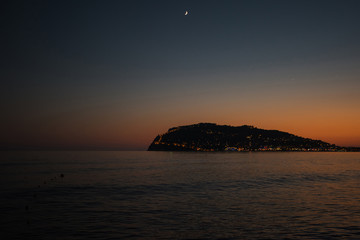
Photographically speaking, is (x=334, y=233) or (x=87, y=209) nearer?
(x=334, y=233)

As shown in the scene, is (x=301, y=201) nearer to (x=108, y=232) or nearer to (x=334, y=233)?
(x=334, y=233)

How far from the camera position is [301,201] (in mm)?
32469

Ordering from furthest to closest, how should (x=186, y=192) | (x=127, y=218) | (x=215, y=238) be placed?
1. (x=186, y=192)
2. (x=127, y=218)
3. (x=215, y=238)

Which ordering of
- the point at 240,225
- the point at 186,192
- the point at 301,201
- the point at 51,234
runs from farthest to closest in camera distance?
the point at 186,192 < the point at 301,201 < the point at 240,225 < the point at 51,234

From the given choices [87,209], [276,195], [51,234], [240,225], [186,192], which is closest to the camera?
[51,234]

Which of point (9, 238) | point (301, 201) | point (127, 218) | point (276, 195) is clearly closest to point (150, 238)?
point (127, 218)

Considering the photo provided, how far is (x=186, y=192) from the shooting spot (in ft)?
133

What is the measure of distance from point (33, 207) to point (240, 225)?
21.5 meters

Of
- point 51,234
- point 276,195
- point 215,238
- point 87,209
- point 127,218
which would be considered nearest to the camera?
point 215,238

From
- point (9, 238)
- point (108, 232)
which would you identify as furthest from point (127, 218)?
point (9, 238)

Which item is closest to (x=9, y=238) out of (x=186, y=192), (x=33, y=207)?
(x=33, y=207)

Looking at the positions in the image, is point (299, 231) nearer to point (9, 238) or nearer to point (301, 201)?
point (301, 201)

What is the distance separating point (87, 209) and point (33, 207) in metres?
6.20

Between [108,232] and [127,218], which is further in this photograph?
[127,218]
